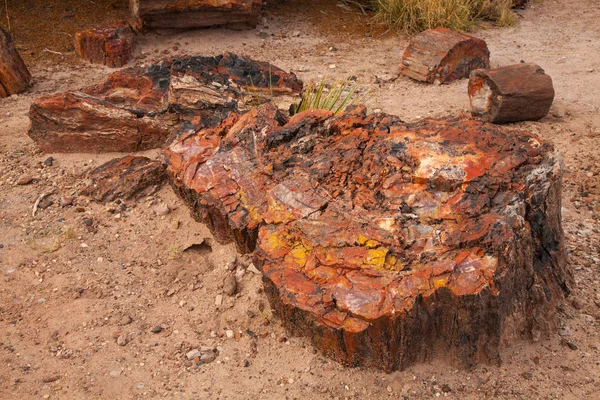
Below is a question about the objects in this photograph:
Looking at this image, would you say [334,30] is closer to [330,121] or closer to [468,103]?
[468,103]

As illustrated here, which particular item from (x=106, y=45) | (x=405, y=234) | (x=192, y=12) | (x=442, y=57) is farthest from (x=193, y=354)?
(x=192, y=12)

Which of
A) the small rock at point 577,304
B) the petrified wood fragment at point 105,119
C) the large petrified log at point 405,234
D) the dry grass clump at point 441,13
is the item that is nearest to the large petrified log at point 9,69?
the petrified wood fragment at point 105,119

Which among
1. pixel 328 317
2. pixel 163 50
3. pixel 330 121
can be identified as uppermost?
pixel 330 121

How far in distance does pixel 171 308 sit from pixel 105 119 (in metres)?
1.90

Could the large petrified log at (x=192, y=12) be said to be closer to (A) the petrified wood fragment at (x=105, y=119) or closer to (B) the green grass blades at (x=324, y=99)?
(B) the green grass blades at (x=324, y=99)

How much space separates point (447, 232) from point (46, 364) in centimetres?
194

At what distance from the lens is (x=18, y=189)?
473 cm

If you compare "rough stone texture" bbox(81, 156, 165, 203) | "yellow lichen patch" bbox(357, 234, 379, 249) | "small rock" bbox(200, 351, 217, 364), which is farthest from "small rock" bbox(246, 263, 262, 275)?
"rough stone texture" bbox(81, 156, 165, 203)

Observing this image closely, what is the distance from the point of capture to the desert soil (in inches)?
124

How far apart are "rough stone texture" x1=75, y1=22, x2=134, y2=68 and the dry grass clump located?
283 centimetres

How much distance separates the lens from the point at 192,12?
23.7ft

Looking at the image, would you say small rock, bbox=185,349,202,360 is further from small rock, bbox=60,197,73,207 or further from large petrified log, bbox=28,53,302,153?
large petrified log, bbox=28,53,302,153

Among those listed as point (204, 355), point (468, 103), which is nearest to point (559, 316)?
point (204, 355)

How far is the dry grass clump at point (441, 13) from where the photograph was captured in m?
7.52
